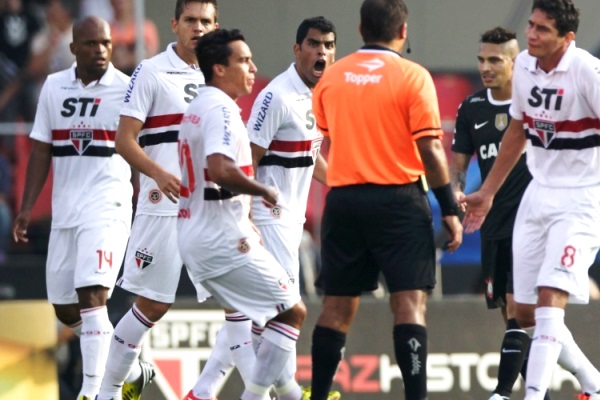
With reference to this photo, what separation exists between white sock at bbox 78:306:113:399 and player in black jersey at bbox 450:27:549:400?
8.56ft

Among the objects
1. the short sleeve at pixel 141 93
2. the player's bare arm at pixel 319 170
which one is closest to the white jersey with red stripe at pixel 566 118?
the player's bare arm at pixel 319 170

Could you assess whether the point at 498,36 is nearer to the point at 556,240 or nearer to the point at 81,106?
the point at 556,240

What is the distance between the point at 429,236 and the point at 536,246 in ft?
3.16

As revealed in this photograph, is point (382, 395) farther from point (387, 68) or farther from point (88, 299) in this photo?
point (387, 68)

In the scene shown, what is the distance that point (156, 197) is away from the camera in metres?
9.90

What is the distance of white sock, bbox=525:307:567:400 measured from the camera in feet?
28.8

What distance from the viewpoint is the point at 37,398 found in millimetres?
12117

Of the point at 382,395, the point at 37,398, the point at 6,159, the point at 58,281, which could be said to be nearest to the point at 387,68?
the point at 58,281

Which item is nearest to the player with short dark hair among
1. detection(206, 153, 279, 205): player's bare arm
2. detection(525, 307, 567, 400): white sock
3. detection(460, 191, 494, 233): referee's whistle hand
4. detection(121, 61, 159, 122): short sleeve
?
detection(460, 191, 494, 233): referee's whistle hand

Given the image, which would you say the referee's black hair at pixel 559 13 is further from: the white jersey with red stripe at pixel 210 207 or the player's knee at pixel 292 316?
the player's knee at pixel 292 316

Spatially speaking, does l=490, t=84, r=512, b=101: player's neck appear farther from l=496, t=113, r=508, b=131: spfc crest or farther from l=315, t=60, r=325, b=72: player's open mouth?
l=315, t=60, r=325, b=72: player's open mouth

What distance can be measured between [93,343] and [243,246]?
2.16 meters

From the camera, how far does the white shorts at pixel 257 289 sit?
8398mm

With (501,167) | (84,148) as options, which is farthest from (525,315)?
(84,148)
